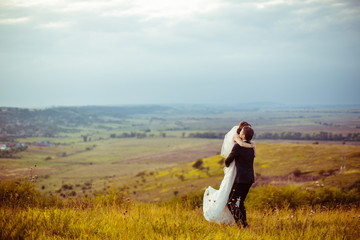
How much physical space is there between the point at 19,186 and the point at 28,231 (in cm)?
526

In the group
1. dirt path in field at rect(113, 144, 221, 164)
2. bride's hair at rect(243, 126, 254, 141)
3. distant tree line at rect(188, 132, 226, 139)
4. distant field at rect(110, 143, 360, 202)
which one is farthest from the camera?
distant tree line at rect(188, 132, 226, 139)

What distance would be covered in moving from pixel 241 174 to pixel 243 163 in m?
0.26

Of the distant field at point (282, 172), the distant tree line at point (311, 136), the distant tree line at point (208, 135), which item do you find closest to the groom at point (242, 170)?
the distant field at point (282, 172)

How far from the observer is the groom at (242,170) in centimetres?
627

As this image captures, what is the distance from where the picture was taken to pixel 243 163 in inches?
250

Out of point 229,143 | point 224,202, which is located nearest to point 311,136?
point 229,143

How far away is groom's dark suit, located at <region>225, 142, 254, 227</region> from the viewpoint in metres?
6.27

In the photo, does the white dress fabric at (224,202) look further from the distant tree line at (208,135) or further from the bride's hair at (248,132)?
the distant tree line at (208,135)

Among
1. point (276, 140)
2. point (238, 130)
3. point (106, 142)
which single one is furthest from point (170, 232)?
point (106, 142)

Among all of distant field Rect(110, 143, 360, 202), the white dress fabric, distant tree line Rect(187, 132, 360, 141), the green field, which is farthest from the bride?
distant tree line Rect(187, 132, 360, 141)

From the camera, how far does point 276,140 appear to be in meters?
71.7

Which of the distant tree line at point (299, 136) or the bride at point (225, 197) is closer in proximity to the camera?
the bride at point (225, 197)

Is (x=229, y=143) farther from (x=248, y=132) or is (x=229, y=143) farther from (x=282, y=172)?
(x=282, y=172)

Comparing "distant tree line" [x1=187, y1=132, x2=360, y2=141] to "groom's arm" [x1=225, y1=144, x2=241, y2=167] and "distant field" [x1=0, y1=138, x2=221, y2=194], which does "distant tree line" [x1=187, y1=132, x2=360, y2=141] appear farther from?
"groom's arm" [x1=225, y1=144, x2=241, y2=167]
